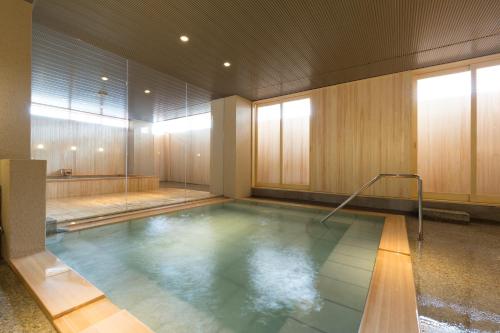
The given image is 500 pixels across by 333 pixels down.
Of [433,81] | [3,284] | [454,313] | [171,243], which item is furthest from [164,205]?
[433,81]

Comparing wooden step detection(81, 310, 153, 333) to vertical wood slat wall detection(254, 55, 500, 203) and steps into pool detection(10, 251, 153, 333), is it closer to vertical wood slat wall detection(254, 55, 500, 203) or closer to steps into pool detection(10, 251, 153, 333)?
steps into pool detection(10, 251, 153, 333)

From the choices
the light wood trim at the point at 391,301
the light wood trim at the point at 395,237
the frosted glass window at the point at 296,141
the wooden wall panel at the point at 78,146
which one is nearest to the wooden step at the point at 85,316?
the light wood trim at the point at 391,301

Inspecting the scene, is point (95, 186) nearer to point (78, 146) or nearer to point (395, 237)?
point (78, 146)

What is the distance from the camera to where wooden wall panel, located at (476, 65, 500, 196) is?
3953 millimetres

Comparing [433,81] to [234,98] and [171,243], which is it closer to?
[234,98]

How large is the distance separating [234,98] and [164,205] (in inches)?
133

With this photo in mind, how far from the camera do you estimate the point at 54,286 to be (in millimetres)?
1590

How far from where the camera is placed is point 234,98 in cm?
620

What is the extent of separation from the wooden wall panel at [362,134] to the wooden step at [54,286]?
4.99 metres

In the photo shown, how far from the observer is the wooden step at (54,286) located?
1.38 metres

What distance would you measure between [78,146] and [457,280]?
8146 millimetres

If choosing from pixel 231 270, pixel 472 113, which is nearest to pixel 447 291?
pixel 231 270

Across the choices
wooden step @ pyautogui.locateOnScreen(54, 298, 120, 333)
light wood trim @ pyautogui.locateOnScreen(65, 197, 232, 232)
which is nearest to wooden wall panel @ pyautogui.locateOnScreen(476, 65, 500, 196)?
light wood trim @ pyautogui.locateOnScreen(65, 197, 232, 232)

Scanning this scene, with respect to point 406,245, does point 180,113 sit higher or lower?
higher
